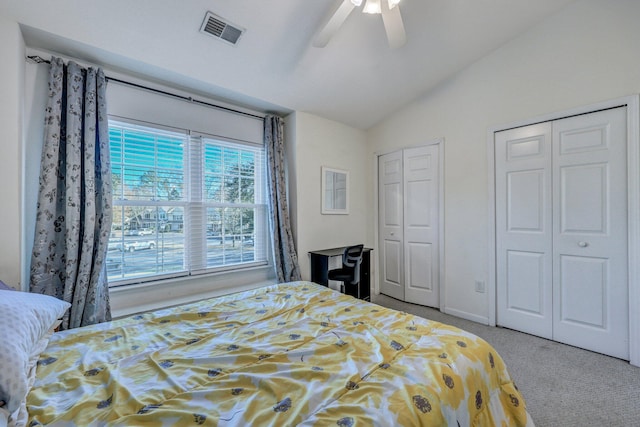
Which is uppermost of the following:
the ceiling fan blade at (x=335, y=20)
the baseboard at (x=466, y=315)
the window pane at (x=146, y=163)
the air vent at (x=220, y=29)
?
the air vent at (x=220, y=29)

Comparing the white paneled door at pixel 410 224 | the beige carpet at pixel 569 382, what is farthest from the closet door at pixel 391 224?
the beige carpet at pixel 569 382

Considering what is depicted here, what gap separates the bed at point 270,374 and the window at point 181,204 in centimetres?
111

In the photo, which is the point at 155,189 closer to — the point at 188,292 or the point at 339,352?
the point at 188,292

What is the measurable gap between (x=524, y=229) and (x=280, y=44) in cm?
289

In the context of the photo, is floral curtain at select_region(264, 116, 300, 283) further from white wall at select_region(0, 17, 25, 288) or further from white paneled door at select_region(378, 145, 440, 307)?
white wall at select_region(0, 17, 25, 288)

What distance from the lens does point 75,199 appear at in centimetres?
194

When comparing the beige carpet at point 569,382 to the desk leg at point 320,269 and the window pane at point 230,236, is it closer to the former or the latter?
the desk leg at point 320,269

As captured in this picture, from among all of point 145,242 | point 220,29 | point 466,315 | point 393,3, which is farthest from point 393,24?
point 466,315

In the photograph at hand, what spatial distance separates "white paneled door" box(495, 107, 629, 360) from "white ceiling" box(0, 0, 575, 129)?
104cm

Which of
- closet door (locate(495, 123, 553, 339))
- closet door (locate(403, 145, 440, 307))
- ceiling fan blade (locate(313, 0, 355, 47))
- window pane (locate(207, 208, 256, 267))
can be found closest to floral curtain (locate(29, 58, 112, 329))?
window pane (locate(207, 208, 256, 267))

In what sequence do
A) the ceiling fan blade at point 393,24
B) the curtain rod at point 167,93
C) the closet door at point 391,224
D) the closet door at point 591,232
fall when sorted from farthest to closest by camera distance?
the closet door at point 391,224 < the closet door at point 591,232 < the curtain rod at point 167,93 < the ceiling fan blade at point 393,24

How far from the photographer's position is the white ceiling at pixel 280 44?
1820 millimetres

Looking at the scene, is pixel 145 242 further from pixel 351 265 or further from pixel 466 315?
pixel 466 315

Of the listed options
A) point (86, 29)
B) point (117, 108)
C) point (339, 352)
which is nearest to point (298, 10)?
point (86, 29)
